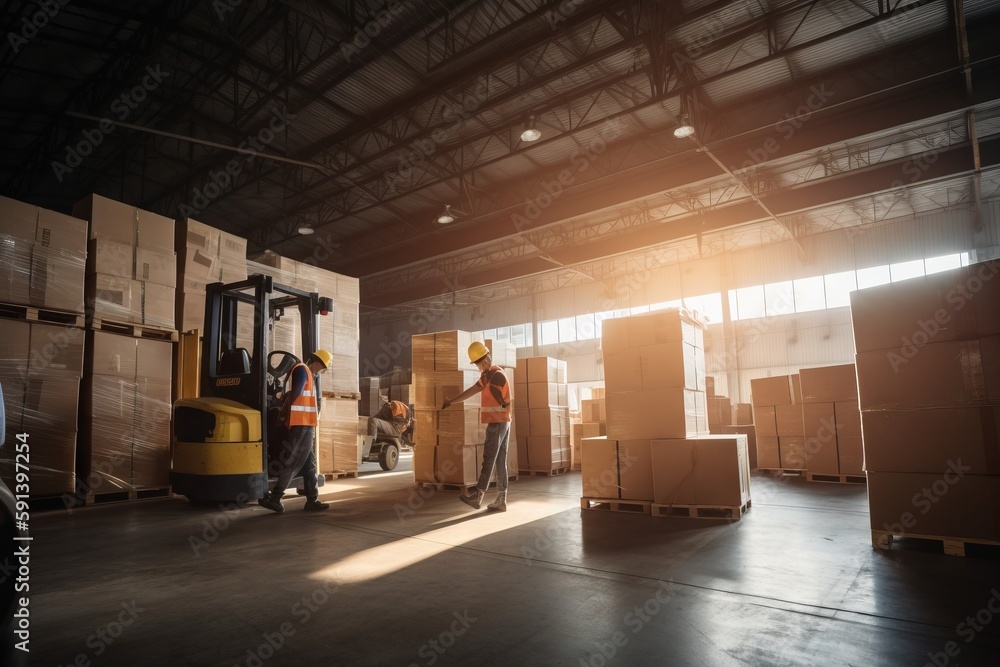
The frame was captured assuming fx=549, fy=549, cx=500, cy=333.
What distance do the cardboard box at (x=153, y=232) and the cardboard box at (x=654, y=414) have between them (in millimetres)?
5848

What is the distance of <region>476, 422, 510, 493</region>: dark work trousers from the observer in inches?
241

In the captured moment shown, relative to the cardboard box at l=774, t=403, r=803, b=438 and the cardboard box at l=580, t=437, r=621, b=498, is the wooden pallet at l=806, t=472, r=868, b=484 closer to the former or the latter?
the cardboard box at l=774, t=403, r=803, b=438

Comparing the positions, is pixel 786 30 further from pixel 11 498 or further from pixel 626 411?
pixel 11 498

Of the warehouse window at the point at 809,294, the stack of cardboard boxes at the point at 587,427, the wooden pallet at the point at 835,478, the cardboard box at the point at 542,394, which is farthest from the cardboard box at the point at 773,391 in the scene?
the warehouse window at the point at 809,294

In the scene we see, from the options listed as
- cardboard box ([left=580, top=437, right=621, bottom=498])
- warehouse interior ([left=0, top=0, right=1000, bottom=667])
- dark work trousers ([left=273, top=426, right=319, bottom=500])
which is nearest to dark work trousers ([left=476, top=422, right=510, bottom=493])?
warehouse interior ([left=0, top=0, right=1000, bottom=667])

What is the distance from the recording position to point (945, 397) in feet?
12.4

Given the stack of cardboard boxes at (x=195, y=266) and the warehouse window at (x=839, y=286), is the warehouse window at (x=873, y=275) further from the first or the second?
the stack of cardboard boxes at (x=195, y=266)

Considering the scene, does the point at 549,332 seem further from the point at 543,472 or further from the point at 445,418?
the point at 445,418

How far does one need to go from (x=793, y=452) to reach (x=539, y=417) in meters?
4.12

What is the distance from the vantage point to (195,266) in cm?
737

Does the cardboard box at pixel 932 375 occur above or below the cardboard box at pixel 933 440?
above

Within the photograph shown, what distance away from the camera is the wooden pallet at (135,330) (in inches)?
249

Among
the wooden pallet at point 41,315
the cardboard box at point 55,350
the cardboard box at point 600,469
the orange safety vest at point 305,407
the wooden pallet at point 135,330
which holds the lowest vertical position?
the cardboard box at point 600,469

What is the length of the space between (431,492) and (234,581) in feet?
14.1
